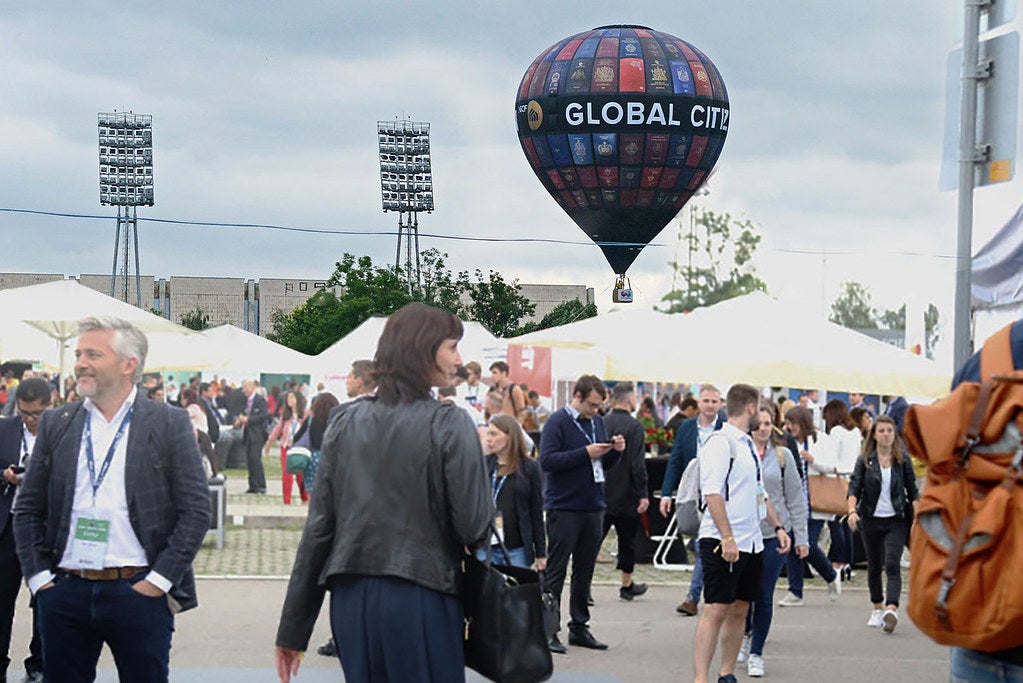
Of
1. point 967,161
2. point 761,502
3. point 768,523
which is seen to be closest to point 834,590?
point 768,523

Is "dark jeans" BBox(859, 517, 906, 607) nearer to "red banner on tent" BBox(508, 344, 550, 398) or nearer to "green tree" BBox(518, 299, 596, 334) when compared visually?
"red banner on tent" BBox(508, 344, 550, 398)

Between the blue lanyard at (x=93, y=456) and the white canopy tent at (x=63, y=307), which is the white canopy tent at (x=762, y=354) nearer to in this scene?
the white canopy tent at (x=63, y=307)

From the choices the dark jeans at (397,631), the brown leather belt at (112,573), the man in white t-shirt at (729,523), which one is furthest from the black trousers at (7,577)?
the dark jeans at (397,631)

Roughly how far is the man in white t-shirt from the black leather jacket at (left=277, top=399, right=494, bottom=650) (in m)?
4.04

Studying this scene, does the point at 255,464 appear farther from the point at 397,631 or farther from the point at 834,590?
the point at 397,631

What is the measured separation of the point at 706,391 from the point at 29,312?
11.8 meters

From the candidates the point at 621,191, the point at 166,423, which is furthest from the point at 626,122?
the point at 166,423

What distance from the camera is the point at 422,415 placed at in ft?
15.1

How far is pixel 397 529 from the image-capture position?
4508 millimetres

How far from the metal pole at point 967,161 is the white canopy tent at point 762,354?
8.91m

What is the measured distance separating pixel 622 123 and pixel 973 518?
41.7 m

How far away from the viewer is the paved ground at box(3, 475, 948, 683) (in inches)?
388

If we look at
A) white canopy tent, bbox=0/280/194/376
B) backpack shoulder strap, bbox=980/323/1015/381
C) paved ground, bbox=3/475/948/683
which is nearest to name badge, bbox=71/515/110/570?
backpack shoulder strap, bbox=980/323/1015/381

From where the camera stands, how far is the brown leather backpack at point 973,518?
137 inches
